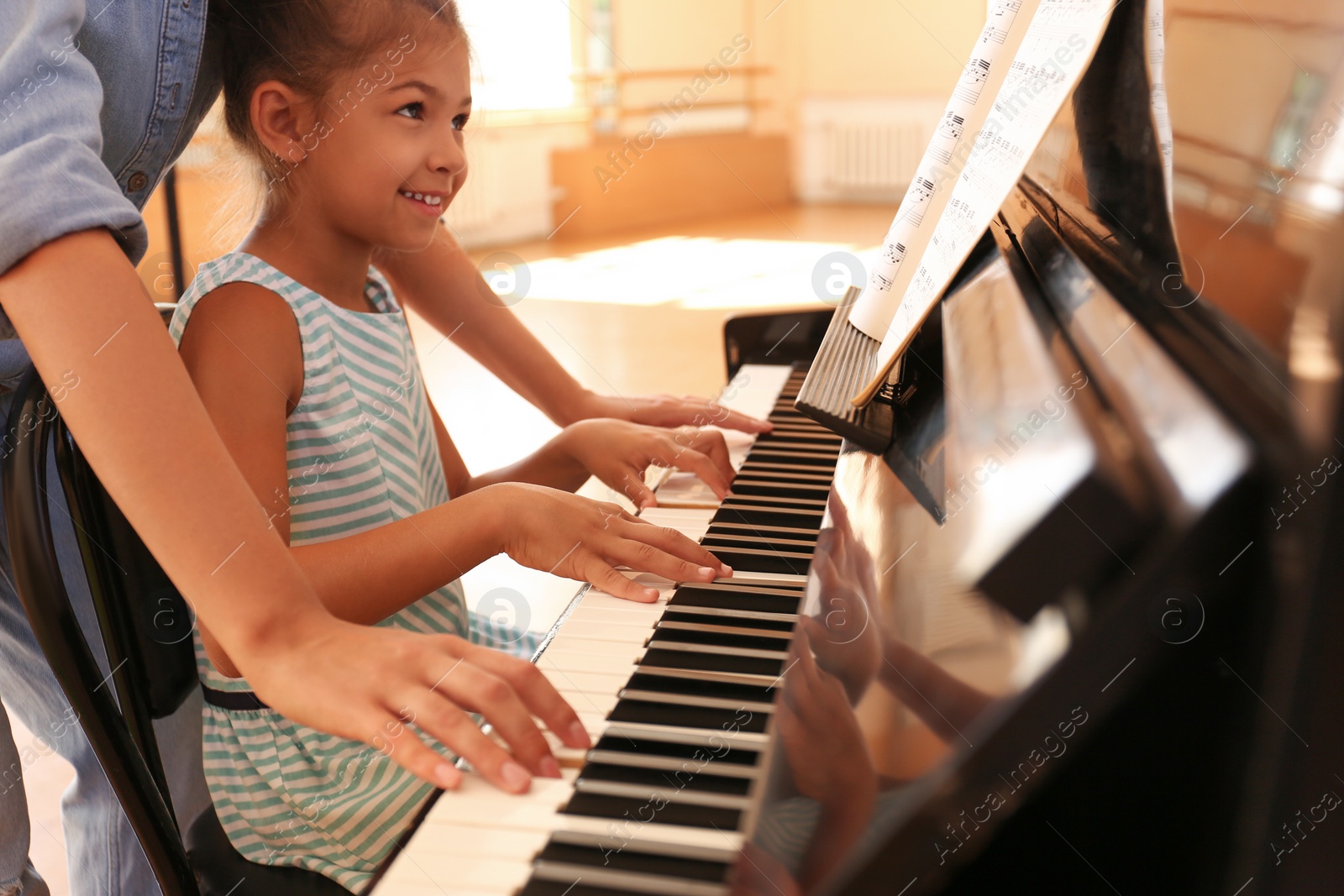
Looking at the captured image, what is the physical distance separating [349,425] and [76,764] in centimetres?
39

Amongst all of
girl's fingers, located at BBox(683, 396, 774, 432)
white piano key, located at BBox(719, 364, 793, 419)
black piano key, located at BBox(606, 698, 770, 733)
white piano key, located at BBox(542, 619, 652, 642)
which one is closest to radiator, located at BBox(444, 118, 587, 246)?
white piano key, located at BBox(719, 364, 793, 419)

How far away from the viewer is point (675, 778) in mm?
571

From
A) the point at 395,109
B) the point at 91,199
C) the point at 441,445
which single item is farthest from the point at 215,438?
the point at 441,445

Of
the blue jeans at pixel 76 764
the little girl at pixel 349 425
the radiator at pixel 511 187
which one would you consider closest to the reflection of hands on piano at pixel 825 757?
the little girl at pixel 349 425

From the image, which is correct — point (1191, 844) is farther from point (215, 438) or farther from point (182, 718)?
point (182, 718)

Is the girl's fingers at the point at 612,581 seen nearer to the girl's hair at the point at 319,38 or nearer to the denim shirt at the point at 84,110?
the denim shirt at the point at 84,110

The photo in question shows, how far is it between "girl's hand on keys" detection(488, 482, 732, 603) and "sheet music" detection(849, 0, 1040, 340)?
0.32m

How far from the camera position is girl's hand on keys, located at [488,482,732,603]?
0.81 metres

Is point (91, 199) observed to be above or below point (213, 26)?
below

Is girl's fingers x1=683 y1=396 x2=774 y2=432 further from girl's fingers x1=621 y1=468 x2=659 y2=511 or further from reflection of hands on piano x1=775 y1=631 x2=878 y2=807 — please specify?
reflection of hands on piano x1=775 y1=631 x2=878 y2=807

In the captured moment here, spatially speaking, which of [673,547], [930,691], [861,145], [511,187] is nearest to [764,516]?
[673,547]

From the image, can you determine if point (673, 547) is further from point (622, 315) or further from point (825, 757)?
point (622, 315)

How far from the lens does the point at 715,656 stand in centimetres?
70

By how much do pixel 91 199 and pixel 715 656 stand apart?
0.48 meters
